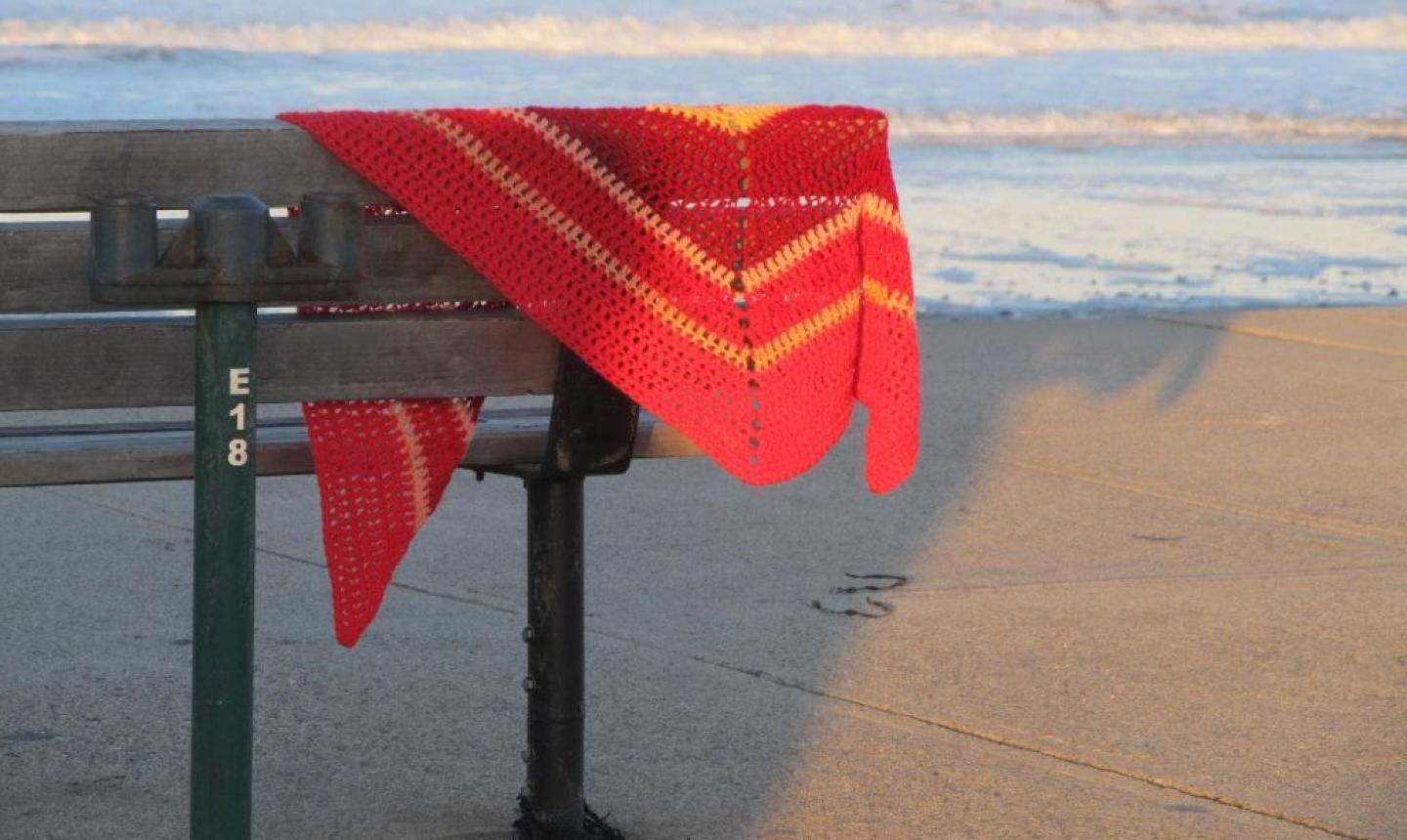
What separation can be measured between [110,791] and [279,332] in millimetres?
1061

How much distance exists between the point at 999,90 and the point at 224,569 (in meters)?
20.7

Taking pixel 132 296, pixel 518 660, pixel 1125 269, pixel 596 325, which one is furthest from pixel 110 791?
pixel 1125 269

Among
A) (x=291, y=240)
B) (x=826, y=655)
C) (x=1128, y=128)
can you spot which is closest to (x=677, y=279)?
(x=291, y=240)

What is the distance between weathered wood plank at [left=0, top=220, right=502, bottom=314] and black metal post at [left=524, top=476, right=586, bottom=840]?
0.36 metres

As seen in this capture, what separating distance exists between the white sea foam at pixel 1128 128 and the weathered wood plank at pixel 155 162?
565 inches

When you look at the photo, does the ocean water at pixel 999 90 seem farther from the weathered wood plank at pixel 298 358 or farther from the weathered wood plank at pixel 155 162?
the weathered wood plank at pixel 155 162

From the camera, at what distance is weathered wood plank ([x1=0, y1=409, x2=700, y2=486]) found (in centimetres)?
282

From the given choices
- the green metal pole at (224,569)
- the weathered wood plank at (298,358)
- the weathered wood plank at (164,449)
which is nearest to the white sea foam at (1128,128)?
the weathered wood plank at (164,449)

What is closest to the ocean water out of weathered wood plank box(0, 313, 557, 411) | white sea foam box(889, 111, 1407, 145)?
white sea foam box(889, 111, 1407, 145)

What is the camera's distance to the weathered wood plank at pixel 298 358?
2.70 meters

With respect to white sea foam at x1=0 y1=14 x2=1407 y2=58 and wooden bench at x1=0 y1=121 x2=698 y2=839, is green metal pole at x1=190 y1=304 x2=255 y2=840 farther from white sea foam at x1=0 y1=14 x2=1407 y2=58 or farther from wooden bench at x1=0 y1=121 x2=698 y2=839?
white sea foam at x1=0 y1=14 x2=1407 y2=58

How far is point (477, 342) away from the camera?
2.89 m

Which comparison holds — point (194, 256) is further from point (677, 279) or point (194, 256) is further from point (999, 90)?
point (999, 90)

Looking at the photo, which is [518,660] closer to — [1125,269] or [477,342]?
[477,342]
